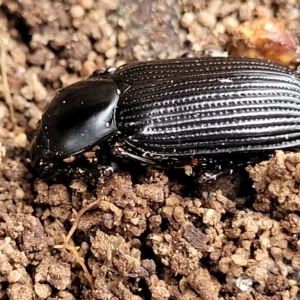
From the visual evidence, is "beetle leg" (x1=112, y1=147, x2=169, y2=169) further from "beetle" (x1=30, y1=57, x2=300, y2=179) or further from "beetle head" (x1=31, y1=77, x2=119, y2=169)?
"beetle head" (x1=31, y1=77, x2=119, y2=169)

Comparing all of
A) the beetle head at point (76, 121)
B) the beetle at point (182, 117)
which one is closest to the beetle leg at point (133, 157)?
the beetle at point (182, 117)

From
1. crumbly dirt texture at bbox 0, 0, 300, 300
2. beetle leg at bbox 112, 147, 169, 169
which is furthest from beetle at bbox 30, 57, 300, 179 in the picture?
crumbly dirt texture at bbox 0, 0, 300, 300

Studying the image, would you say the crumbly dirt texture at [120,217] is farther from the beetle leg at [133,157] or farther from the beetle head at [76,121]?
the beetle head at [76,121]

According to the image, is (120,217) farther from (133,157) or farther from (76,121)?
(76,121)

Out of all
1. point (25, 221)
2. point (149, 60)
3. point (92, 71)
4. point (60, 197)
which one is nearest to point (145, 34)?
point (149, 60)

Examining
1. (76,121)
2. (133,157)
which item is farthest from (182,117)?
(76,121)

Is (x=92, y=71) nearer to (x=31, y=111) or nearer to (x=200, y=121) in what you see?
(x=31, y=111)
